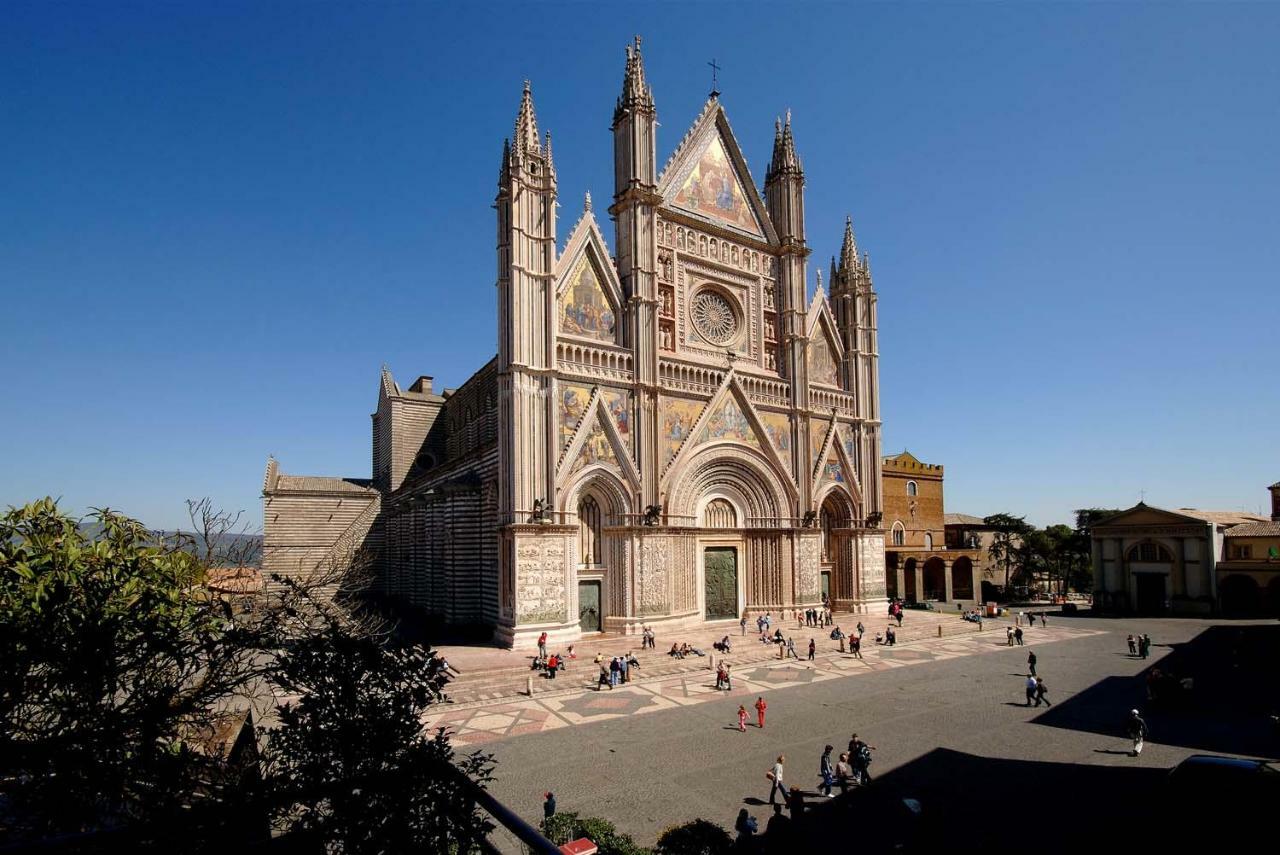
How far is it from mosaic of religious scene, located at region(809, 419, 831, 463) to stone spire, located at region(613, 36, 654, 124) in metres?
18.7

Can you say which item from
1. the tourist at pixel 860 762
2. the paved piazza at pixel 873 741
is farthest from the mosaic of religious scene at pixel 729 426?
the tourist at pixel 860 762

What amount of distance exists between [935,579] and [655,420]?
127ft

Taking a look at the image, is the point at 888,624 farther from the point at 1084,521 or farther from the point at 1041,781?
the point at 1084,521

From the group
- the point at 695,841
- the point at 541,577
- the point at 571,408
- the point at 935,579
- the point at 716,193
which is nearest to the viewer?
the point at 695,841

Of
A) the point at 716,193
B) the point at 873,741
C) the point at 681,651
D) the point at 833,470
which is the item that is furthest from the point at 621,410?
the point at 873,741

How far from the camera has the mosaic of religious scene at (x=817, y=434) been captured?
38812 mm

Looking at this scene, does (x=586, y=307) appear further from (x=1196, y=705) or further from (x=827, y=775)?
(x=1196, y=705)

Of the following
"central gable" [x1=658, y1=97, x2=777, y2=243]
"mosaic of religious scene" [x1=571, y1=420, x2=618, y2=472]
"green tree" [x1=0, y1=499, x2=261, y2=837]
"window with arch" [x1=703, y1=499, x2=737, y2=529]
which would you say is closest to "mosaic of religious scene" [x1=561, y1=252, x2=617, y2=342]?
"mosaic of religious scene" [x1=571, y1=420, x2=618, y2=472]

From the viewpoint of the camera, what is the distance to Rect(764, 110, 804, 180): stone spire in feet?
130

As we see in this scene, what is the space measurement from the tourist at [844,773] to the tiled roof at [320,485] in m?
41.3

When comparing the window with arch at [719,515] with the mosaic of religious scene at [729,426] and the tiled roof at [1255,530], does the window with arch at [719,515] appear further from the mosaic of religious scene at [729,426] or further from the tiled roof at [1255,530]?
the tiled roof at [1255,530]

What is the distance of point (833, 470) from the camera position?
1563 inches

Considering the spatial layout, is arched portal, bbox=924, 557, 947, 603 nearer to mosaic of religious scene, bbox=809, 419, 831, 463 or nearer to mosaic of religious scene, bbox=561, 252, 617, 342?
mosaic of religious scene, bbox=809, 419, 831, 463

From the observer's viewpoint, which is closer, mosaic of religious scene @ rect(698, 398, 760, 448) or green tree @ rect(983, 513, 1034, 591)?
mosaic of religious scene @ rect(698, 398, 760, 448)
